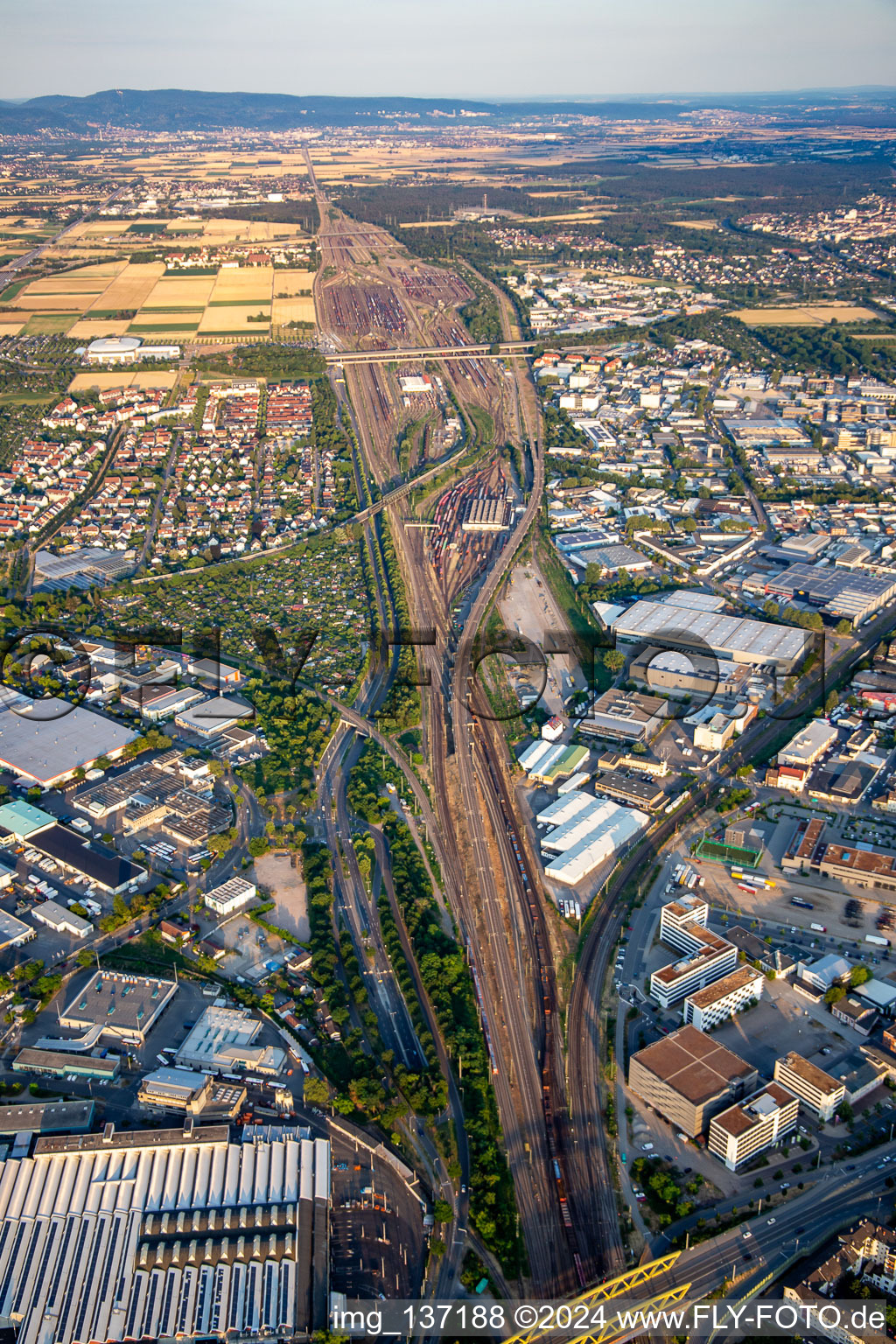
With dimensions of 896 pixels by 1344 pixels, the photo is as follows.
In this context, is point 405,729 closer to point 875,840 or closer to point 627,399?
point 875,840

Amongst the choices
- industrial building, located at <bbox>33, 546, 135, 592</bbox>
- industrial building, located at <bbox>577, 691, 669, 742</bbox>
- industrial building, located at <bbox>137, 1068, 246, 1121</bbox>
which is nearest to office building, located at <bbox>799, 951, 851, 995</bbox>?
industrial building, located at <bbox>577, 691, 669, 742</bbox>

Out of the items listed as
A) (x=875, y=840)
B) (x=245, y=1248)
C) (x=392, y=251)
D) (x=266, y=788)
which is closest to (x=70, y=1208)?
(x=245, y=1248)

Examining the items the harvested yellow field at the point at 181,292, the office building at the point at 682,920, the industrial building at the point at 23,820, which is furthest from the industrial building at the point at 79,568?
the harvested yellow field at the point at 181,292

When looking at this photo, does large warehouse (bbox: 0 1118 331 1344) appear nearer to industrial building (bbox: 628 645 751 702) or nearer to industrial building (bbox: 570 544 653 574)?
industrial building (bbox: 628 645 751 702)

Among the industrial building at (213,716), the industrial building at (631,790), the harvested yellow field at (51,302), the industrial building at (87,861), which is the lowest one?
the industrial building at (87,861)

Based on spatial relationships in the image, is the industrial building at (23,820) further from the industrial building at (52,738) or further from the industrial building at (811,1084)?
the industrial building at (811,1084)

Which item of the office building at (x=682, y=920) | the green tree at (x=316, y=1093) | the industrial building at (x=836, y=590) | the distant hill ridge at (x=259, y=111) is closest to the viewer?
the green tree at (x=316, y=1093)

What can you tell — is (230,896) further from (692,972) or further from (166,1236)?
(692,972)
